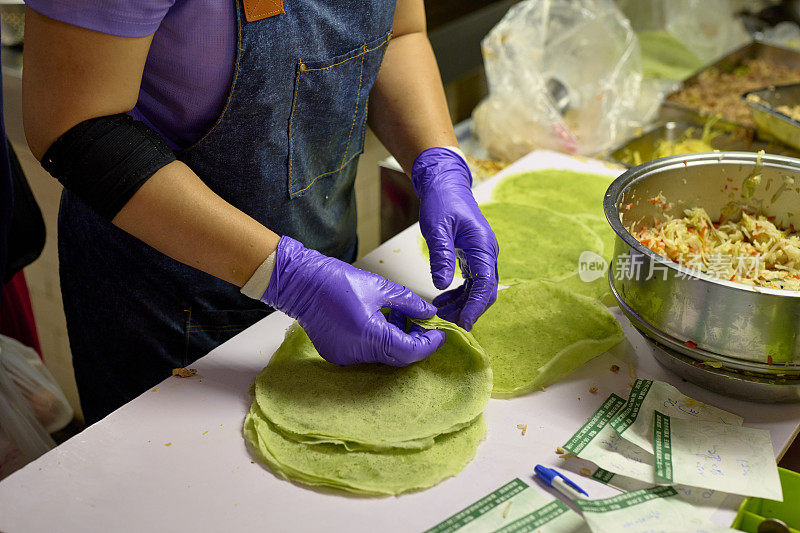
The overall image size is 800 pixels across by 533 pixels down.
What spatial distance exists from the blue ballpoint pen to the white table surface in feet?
0.07

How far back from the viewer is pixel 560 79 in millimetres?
2959

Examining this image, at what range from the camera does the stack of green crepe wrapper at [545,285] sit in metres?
1.52

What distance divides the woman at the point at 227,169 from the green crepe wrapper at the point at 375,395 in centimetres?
6

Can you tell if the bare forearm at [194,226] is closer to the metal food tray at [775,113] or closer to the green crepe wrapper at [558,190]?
the green crepe wrapper at [558,190]

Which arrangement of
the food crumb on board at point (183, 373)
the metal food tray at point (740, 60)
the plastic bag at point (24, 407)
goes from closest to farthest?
the food crumb on board at point (183, 373) → the plastic bag at point (24, 407) → the metal food tray at point (740, 60)

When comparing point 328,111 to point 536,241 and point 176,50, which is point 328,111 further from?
point 536,241

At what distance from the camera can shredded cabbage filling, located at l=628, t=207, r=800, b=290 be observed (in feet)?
4.91

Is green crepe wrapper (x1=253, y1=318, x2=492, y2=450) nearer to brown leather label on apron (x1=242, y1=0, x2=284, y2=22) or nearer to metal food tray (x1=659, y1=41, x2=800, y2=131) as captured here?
brown leather label on apron (x1=242, y1=0, x2=284, y2=22)

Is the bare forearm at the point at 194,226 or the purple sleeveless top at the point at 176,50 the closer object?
the purple sleeveless top at the point at 176,50

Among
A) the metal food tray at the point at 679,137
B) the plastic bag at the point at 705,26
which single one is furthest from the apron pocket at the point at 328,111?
the plastic bag at the point at 705,26

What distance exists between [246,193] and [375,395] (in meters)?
0.59

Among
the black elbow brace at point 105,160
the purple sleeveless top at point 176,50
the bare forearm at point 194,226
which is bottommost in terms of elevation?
the bare forearm at point 194,226

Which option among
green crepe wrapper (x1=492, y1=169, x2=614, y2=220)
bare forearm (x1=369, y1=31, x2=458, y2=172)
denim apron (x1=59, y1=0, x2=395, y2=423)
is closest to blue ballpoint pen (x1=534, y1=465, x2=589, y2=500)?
denim apron (x1=59, y1=0, x2=395, y2=423)

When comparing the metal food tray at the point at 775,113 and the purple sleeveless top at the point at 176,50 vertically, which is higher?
the purple sleeveless top at the point at 176,50
